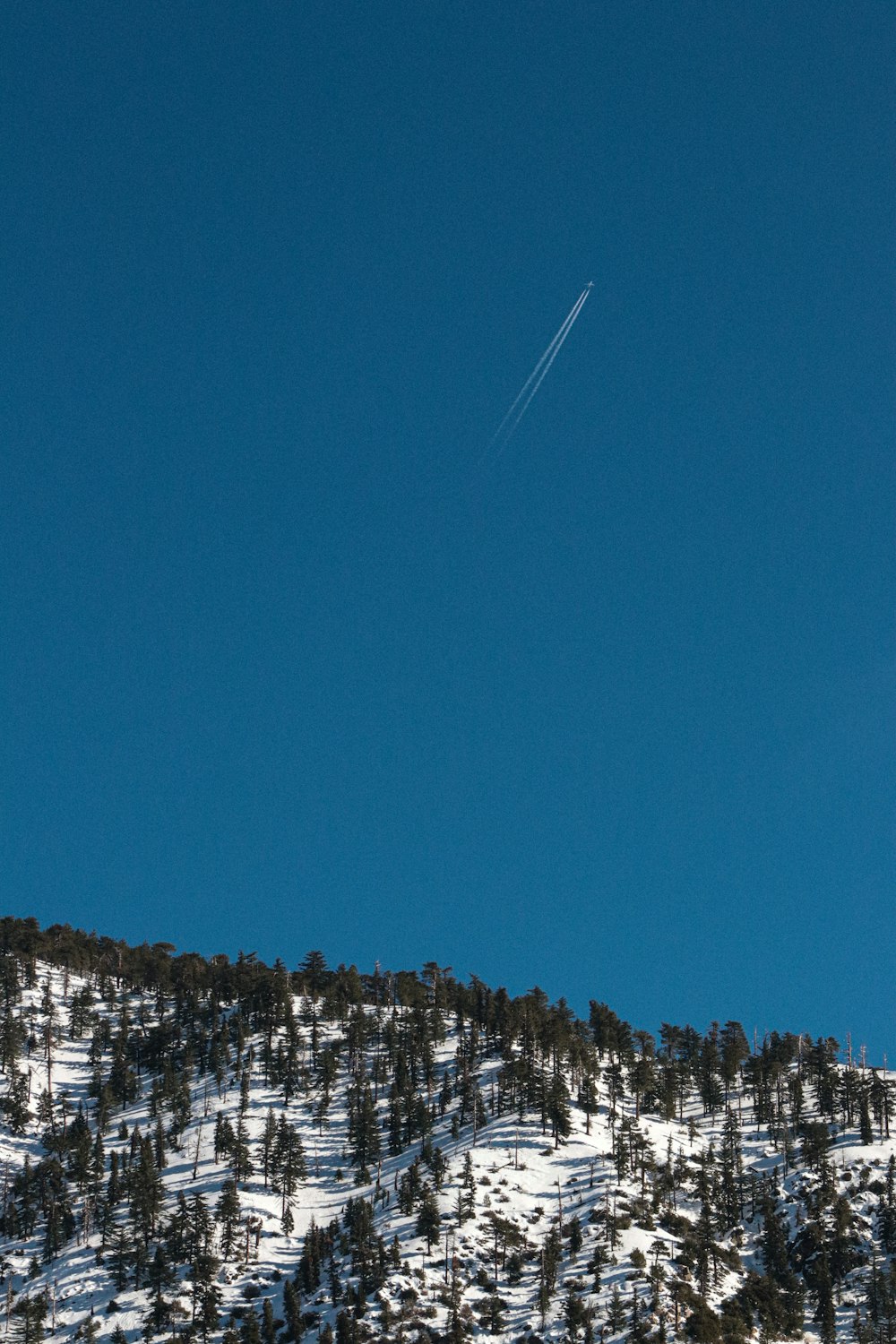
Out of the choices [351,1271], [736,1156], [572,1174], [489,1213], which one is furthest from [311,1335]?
[736,1156]

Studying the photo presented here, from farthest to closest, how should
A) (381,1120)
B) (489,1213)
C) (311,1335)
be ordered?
(381,1120), (489,1213), (311,1335)

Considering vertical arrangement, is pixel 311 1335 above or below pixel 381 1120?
below

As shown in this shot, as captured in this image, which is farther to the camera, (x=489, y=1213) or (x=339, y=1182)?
(x=339, y=1182)

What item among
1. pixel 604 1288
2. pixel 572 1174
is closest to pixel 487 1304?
pixel 604 1288

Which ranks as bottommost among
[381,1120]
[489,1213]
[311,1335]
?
[311,1335]

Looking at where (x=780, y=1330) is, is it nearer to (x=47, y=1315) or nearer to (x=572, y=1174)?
(x=572, y=1174)

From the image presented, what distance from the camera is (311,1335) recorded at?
5768 inches

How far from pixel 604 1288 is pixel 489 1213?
1867 centimetres

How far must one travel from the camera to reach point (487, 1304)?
499 feet

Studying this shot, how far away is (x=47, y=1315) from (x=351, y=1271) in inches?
1363

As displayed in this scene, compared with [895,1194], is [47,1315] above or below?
below

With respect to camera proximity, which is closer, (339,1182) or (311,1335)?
(311,1335)

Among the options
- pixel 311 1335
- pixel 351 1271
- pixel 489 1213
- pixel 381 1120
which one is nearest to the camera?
pixel 311 1335

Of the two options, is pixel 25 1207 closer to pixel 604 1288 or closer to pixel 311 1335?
pixel 311 1335
